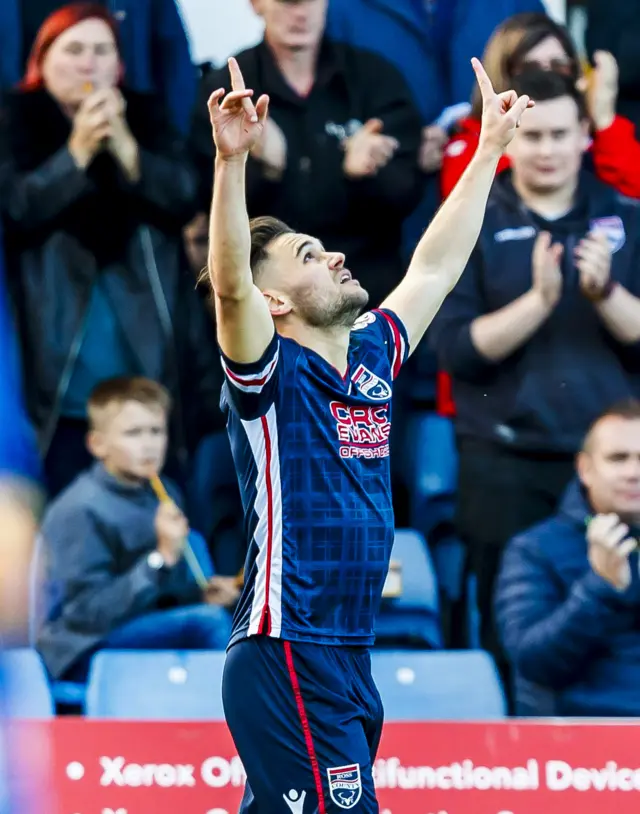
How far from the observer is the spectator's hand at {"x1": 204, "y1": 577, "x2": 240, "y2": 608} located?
17.7 ft

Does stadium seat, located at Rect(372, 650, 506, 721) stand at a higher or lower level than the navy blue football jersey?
lower

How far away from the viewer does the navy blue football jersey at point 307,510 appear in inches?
120

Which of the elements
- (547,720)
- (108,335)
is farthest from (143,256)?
(547,720)

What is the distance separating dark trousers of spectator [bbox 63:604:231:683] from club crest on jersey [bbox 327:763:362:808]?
2.39 meters

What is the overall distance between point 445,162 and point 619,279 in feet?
2.70

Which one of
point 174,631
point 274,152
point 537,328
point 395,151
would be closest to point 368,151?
point 395,151

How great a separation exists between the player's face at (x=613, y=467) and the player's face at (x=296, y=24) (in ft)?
6.27

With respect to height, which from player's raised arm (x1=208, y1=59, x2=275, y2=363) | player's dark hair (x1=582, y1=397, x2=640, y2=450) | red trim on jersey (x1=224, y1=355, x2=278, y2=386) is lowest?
player's dark hair (x1=582, y1=397, x2=640, y2=450)

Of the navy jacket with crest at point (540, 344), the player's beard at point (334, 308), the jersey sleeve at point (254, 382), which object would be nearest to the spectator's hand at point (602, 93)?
the navy jacket with crest at point (540, 344)

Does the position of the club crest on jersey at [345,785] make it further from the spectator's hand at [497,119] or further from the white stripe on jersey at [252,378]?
the spectator's hand at [497,119]

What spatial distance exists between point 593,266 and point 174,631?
2.11 metres

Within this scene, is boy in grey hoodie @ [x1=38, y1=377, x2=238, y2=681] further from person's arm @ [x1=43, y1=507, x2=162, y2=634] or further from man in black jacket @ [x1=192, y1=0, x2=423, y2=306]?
man in black jacket @ [x1=192, y1=0, x2=423, y2=306]

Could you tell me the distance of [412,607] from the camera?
5324 mm

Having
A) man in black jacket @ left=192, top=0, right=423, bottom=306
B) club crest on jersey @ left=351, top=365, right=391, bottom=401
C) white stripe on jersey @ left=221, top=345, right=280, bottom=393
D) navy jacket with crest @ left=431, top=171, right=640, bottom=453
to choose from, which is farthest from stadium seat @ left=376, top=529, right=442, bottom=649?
white stripe on jersey @ left=221, top=345, right=280, bottom=393
